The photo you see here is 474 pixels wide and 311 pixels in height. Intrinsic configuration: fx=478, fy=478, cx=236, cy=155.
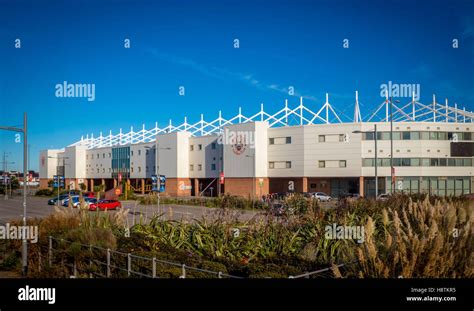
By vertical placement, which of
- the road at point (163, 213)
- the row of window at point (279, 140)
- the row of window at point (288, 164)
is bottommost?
the road at point (163, 213)

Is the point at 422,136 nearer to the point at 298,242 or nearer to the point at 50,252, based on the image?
the point at 298,242

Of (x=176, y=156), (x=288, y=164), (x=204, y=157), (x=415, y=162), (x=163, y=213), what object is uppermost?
(x=176, y=156)

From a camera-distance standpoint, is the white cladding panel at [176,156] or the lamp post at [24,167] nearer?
the lamp post at [24,167]

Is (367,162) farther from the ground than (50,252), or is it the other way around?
(367,162)

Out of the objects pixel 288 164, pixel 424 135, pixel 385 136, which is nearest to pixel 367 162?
pixel 385 136

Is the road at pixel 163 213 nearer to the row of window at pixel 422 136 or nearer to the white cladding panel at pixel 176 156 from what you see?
the row of window at pixel 422 136

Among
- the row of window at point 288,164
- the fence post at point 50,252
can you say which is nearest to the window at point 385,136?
the row of window at point 288,164

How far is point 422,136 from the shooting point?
2394 inches

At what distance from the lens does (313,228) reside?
12922mm

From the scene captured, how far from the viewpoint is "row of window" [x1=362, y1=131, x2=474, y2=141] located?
6066 cm

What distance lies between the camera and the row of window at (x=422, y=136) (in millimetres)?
60656

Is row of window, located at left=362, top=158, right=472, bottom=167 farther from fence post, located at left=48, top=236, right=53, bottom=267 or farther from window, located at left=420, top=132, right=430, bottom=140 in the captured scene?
fence post, located at left=48, top=236, right=53, bottom=267

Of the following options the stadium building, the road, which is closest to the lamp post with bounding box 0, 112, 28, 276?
the road

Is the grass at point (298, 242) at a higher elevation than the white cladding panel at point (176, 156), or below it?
below
